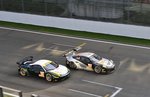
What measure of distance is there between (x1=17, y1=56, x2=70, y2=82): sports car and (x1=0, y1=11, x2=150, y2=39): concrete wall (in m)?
11.2

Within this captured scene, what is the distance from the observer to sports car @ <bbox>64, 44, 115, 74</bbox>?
2639 centimetres

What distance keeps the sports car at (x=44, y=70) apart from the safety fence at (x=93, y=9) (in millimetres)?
12672

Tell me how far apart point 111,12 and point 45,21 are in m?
7.57

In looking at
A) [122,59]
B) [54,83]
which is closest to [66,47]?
[122,59]

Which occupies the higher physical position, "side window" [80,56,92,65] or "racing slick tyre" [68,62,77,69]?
"side window" [80,56,92,65]

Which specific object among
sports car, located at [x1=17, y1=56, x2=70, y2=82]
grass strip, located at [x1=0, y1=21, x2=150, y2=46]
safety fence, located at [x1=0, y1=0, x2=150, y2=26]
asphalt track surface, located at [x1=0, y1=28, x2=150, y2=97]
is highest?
safety fence, located at [x1=0, y1=0, x2=150, y2=26]

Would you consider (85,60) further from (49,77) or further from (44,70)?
(44,70)

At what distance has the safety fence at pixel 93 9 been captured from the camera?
3588 cm

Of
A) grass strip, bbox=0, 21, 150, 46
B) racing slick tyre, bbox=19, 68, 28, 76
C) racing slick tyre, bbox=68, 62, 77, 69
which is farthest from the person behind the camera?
grass strip, bbox=0, 21, 150, 46

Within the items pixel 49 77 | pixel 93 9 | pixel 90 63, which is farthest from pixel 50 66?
pixel 93 9

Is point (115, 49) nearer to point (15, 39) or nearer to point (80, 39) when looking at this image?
point (80, 39)

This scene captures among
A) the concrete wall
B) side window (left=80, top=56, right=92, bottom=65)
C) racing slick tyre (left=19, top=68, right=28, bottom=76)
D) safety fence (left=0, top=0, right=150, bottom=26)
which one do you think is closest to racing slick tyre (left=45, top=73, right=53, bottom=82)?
racing slick tyre (left=19, top=68, right=28, bottom=76)

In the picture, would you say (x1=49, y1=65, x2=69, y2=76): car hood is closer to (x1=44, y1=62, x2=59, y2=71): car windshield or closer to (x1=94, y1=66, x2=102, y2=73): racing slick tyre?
(x1=44, y1=62, x2=59, y2=71): car windshield

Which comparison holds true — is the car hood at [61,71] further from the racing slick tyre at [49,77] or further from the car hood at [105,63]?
the car hood at [105,63]
